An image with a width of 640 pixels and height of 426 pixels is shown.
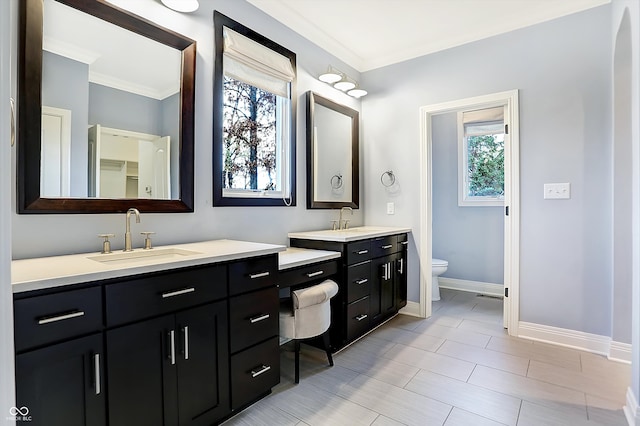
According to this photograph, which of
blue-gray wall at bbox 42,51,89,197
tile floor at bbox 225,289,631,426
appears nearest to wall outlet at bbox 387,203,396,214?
tile floor at bbox 225,289,631,426

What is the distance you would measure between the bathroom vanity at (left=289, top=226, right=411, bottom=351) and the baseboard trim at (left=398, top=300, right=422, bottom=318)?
0.70ft

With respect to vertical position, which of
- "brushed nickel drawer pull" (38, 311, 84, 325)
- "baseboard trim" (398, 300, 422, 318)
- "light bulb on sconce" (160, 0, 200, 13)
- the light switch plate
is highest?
"light bulb on sconce" (160, 0, 200, 13)

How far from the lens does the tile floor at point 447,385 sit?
5.52ft

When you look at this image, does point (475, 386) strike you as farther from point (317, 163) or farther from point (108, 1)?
point (108, 1)

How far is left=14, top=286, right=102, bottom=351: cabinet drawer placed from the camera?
998mm

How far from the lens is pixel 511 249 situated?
2.78 meters

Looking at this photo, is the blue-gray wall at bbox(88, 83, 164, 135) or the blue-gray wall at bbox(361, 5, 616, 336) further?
the blue-gray wall at bbox(361, 5, 616, 336)

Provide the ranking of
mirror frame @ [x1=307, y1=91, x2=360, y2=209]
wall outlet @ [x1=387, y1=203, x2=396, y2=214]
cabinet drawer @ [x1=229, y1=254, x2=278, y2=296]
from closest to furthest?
cabinet drawer @ [x1=229, y1=254, x2=278, y2=296] → mirror frame @ [x1=307, y1=91, x2=360, y2=209] → wall outlet @ [x1=387, y1=203, x2=396, y2=214]

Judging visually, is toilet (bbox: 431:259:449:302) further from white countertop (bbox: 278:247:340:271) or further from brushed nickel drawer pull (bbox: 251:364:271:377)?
brushed nickel drawer pull (bbox: 251:364:271:377)

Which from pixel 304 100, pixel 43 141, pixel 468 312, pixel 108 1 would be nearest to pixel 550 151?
pixel 468 312

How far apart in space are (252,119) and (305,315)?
1449 millimetres

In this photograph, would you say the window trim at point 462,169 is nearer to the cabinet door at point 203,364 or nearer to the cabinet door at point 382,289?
the cabinet door at point 382,289

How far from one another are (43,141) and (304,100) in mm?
1893

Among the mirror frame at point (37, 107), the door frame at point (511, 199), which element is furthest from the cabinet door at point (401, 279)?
the mirror frame at point (37, 107)
